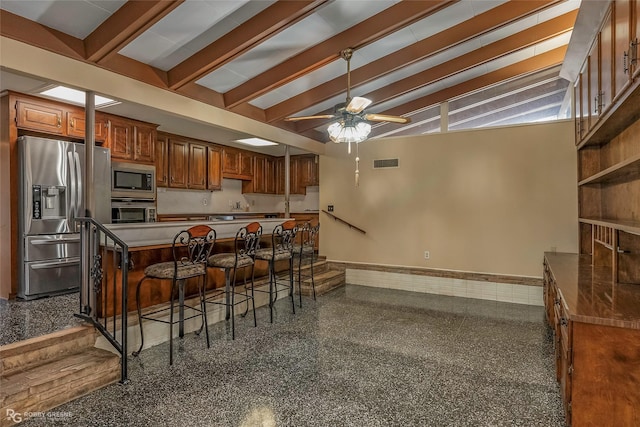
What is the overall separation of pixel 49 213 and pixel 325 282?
147 inches

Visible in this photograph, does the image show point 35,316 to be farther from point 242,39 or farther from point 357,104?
point 357,104

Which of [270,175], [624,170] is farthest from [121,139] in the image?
[624,170]

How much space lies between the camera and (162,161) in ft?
18.6

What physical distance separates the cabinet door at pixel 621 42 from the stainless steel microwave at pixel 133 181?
5.34 metres

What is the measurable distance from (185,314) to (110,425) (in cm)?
162

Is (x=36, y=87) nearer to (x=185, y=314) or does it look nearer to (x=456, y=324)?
(x=185, y=314)

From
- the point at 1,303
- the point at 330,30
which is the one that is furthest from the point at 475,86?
the point at 1,303

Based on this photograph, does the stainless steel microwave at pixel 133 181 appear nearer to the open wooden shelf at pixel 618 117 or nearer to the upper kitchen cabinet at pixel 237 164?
the upper kitchen cabinet at pixel 237 164

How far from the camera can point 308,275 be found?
5.57 m

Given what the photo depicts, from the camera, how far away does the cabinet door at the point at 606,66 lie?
7.59ft

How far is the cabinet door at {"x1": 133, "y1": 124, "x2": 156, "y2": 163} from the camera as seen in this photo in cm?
501

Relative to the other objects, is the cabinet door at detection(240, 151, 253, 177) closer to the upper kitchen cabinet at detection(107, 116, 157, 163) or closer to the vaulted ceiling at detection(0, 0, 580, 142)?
the vaulted ceiling at detection(0, 0, 580, 142)

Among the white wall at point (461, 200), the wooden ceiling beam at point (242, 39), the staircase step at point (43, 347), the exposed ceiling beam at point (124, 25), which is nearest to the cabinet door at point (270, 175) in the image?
the white wall at point (461, 200)

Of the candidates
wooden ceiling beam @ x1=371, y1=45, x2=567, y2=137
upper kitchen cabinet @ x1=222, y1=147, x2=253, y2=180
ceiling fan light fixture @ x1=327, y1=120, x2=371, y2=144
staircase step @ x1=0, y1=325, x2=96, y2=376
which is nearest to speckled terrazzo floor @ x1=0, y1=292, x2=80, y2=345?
staircase step @ x1=0, y1=325, x2=96, y2=376
